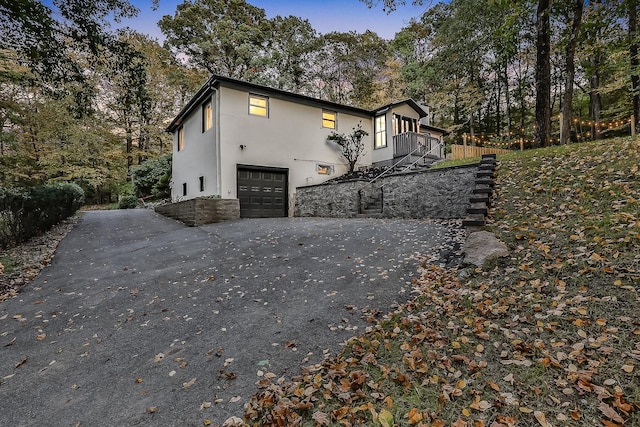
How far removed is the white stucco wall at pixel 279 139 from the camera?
1230 cm

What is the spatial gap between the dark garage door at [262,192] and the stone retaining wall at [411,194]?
5.99 feet

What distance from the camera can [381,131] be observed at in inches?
666

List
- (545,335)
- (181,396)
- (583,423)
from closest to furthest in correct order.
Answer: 1. (583,423)
2. (181,396)
3. (545,335)

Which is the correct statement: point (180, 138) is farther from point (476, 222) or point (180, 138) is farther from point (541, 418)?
point (541, 418)

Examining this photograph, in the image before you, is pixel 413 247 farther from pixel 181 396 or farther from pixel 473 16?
pixel 473 16

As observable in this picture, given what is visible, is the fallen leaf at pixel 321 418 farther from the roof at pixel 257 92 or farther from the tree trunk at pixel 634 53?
the tree trunk at pixel 634 53

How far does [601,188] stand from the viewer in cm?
565

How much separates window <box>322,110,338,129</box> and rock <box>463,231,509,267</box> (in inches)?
458

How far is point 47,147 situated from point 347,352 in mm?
22537

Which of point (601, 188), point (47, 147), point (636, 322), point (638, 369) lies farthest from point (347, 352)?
point (47, 147)

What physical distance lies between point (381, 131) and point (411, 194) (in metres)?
8.39

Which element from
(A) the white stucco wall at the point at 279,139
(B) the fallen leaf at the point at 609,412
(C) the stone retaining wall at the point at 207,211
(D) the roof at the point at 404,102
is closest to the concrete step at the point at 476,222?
(B) the fallen leaf at the point at 609,412

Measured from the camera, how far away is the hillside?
84.1 inches

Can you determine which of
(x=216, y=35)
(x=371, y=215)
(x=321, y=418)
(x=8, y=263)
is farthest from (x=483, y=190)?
(x=216, y=35)
